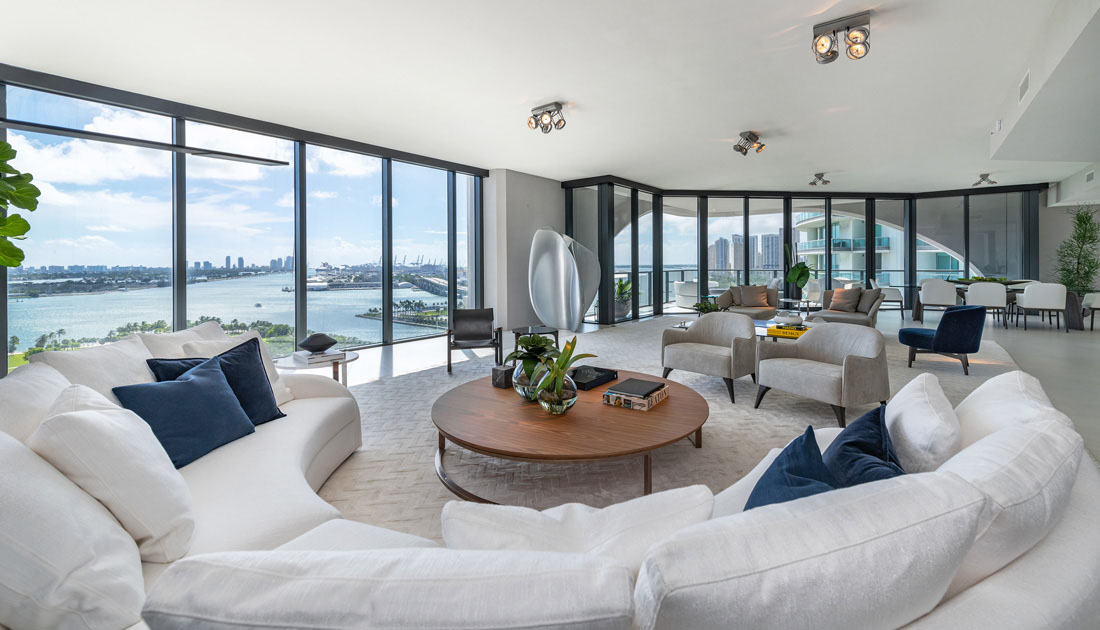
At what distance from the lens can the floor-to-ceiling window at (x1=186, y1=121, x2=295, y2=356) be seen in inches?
209

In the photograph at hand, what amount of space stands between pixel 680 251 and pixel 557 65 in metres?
7.28

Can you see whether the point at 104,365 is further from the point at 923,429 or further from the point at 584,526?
the point at 923,429

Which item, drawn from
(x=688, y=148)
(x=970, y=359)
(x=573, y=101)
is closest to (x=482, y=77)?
(x=573, y=101)

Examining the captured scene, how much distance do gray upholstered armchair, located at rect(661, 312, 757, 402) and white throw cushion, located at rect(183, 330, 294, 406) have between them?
3023mm

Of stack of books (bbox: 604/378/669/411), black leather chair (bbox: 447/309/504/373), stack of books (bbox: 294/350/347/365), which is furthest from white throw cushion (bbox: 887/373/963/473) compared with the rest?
black leather chair (bbox: 447/309/504/373)

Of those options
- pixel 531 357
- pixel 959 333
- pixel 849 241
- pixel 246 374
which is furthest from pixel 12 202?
pixel 849 241

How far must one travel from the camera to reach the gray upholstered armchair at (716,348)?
4145mm

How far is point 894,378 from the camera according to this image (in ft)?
16.1

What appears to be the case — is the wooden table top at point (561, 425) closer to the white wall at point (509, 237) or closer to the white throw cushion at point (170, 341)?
the white throw cushion at point (170, 341)

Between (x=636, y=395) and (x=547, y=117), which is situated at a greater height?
(x=547, y=117)

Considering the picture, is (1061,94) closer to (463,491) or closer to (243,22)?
(463,491)

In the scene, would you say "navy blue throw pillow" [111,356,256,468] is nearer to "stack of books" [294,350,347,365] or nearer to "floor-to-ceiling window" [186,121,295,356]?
"stack of books" [294,350,347,365]

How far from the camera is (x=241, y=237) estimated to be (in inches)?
222

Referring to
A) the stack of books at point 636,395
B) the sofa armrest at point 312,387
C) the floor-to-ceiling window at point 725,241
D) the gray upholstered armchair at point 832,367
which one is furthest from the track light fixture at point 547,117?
the floor-to-ceiling window at point 725,241
